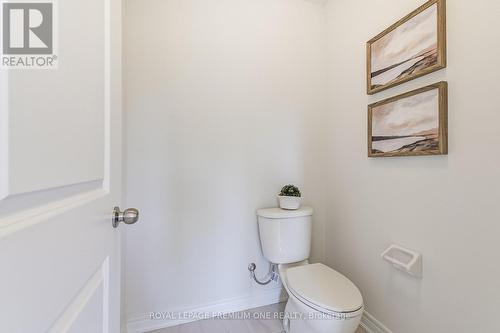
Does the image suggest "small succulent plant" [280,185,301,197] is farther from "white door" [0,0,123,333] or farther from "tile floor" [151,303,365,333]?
"white door" [0,0,123,333]

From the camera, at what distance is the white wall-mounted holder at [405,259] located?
1.09m

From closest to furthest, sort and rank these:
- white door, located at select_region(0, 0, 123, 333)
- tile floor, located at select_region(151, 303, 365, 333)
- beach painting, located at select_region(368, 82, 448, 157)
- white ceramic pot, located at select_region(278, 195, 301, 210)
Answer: white door, located at select_region(0, 0, 123, 333), beach painting, located at select_region(368, 82, 448, 157), tile floor, located at select_region(151, 303, 365, 333), white ceramic pot, located at select_region(278, 195, 301, 210)

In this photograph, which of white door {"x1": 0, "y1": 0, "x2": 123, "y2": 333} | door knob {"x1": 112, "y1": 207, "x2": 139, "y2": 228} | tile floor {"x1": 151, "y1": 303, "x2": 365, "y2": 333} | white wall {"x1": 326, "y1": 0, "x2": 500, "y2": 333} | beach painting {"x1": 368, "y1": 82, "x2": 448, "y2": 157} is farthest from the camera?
tile floor {"x1": 151, "y1": 303, "x2": 365, "y2": 333}

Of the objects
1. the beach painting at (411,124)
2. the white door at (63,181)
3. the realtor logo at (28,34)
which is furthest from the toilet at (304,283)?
the realtor logo at (28,34)

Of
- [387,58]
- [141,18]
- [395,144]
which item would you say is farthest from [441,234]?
[141,18]

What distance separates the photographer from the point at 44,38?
340 mm

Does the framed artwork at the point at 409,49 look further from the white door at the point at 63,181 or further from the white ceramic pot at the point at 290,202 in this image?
the white door at the point at 63,181

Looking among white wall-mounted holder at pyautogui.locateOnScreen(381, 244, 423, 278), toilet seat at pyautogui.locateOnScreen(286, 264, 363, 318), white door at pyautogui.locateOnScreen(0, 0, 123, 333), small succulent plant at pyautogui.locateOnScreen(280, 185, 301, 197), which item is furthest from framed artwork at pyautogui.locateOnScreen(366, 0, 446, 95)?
white door at pyautogui.locateOnScreen(0, 0, 123, 333)

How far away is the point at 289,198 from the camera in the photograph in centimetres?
156

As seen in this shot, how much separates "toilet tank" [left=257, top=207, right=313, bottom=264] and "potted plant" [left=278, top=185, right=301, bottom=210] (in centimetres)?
4

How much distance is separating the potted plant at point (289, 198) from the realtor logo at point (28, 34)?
139 cm

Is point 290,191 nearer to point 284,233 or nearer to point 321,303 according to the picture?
point 284,233

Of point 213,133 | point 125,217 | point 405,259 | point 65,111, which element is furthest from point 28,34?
point 405,259

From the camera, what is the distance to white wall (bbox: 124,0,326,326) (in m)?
1.40
